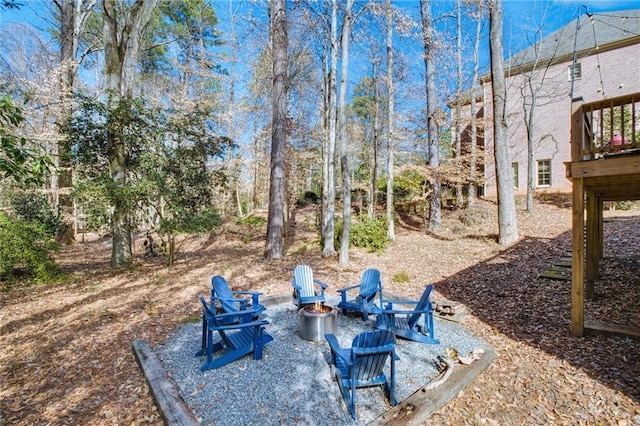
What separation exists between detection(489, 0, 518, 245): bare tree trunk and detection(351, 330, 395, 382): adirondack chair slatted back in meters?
8.59

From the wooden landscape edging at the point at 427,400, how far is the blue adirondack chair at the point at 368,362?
0.57 feet

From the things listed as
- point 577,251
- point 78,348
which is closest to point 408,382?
point 577,251

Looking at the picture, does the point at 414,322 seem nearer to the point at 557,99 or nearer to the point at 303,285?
the point at 303,285

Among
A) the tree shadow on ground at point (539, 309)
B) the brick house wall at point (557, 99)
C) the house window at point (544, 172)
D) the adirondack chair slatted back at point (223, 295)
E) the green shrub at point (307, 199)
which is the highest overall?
the brick house wall at point (557, 99)

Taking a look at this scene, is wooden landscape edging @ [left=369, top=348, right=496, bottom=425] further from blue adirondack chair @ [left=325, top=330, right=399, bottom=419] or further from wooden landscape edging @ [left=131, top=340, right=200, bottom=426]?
wooden landscape edging @ [left=131, top=340, right=200, bottom=426]

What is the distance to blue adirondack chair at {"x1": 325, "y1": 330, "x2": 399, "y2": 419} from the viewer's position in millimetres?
3150

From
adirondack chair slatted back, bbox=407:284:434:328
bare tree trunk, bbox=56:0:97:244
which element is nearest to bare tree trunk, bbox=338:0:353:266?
adirondack chair slatted back, bbox=407:284:434:328

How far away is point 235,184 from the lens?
20625mm

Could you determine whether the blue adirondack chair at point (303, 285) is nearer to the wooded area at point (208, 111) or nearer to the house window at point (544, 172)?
the wooded area at point (208, 111)

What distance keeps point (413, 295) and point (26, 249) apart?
28.4 feet

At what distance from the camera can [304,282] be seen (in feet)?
19.6

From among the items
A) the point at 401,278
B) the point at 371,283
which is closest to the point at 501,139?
the point at 401,278

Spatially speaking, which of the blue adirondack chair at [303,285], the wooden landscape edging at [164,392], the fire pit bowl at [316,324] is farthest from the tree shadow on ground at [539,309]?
the wooden landscape edging at [164,392]

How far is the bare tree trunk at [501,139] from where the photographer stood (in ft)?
33.2
